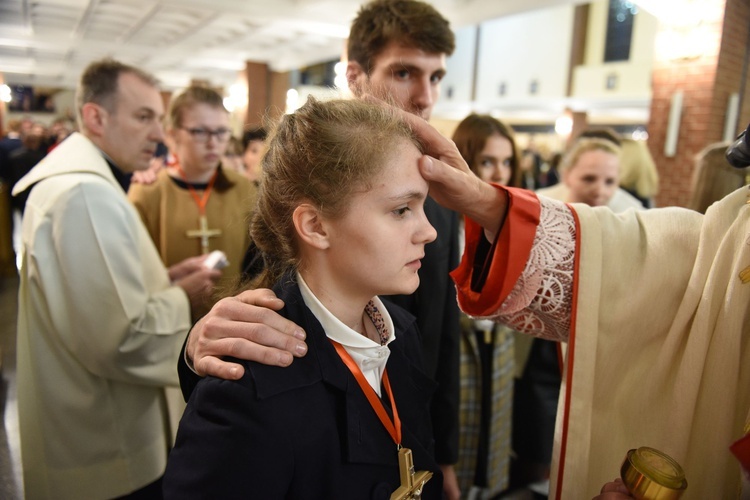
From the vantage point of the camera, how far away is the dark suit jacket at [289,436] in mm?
946

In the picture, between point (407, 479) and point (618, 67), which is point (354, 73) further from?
point (618, 67)

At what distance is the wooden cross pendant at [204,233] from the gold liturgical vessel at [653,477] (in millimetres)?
2474

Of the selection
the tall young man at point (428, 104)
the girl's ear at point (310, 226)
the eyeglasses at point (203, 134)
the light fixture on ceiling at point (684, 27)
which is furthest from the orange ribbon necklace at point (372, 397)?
the light fixture on ceiling at point (684, 27)

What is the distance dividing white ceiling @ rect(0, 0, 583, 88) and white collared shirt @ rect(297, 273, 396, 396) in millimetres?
7667

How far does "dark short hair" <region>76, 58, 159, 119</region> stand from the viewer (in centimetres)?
229

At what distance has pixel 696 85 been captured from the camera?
593 cm

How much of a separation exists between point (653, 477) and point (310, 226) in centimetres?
81

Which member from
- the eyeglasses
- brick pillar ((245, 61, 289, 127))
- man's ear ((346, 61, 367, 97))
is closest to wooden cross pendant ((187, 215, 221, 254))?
the eyeglasses

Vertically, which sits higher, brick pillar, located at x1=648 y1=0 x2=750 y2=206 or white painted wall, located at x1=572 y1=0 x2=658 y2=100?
white painted wall, located at x1=572 y1=0 x2=658 y2=100

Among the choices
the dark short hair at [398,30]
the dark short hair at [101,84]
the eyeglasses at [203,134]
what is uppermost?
the dark short hair at [398,30]

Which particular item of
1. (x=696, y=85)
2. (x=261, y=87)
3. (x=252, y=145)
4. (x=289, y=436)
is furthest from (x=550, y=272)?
(x=261, y=87)

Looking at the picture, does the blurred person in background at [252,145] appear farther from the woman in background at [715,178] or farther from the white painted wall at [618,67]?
the white painted wall at [618,67]

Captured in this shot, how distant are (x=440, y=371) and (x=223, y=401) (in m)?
1.15

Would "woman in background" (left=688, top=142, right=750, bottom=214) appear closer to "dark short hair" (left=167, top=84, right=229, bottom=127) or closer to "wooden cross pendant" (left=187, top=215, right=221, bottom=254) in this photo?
"wooden cross pendant" (left=187, top=215, right=221, bottom=254)
